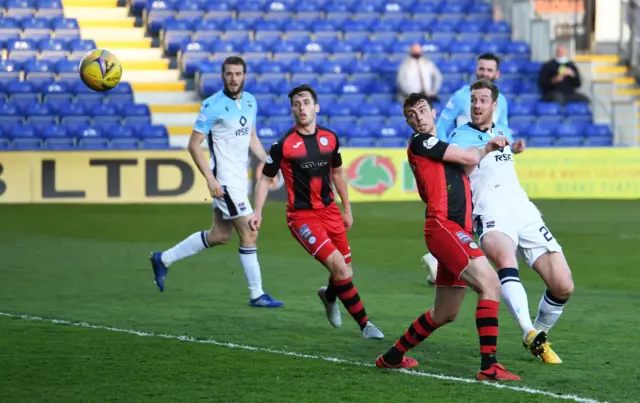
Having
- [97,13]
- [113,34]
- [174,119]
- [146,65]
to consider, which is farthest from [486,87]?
[97,13]

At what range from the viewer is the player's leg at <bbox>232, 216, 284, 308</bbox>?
1056cm

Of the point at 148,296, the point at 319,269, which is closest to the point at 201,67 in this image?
the point at 319,269

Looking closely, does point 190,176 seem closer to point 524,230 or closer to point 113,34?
point 113,34

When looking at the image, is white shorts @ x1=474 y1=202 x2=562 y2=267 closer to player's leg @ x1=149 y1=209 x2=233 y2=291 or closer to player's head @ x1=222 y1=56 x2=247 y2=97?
player's head @ x1=222 y1=56 x2=247 y2=97

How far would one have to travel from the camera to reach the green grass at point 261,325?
22.8ft

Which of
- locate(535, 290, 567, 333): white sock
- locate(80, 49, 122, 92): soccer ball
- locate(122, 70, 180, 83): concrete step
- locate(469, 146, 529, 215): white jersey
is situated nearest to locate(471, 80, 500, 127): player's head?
locate(469, 146, 529, 215): white jersey

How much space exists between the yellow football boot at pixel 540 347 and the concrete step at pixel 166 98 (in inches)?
712

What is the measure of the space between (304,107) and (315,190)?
0.63m

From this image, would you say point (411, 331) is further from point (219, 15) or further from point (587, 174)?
point (219, 15)

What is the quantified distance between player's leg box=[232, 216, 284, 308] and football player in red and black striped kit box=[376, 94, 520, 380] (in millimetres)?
3137

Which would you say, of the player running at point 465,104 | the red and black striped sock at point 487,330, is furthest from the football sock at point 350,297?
the player running at point 465,104

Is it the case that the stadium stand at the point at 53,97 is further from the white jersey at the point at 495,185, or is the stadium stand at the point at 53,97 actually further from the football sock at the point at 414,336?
the football sock at the point at 414,336

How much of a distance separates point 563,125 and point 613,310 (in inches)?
606

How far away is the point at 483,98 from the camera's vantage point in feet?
25.7
